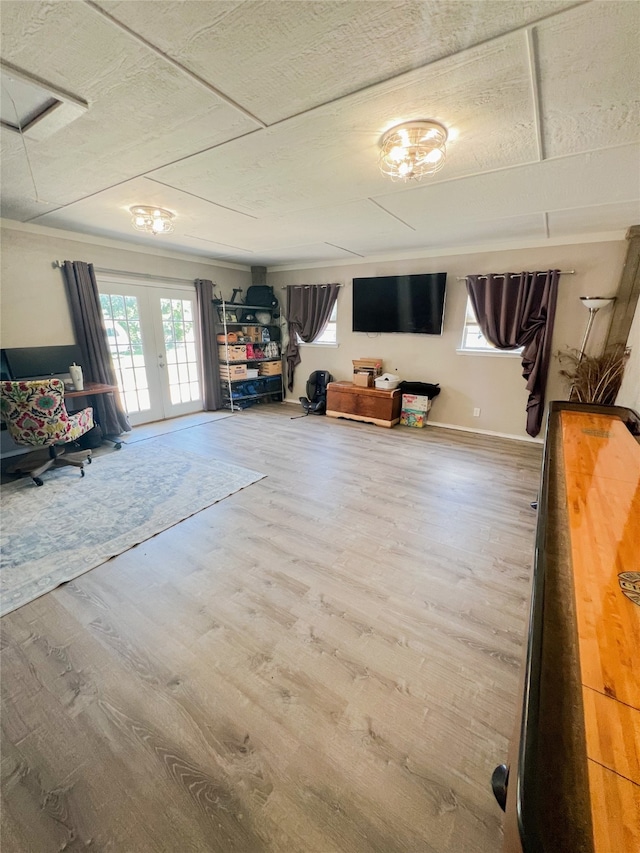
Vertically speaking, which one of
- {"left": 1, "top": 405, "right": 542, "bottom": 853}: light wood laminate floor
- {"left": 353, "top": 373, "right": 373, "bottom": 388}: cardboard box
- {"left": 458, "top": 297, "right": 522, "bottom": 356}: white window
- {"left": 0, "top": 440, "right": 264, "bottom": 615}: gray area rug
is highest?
{"left": 458, "top": 297, "right": 522, "bottom": 356}: white window

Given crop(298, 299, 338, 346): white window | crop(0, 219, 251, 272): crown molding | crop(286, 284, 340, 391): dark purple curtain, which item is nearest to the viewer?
crop(0, 219, 251, 272): crown molding

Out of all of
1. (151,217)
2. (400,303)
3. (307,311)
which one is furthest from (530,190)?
(307,311)

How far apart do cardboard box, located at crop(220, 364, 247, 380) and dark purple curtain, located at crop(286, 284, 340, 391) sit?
0.90 meters

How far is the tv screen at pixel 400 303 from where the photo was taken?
4531 millimetres

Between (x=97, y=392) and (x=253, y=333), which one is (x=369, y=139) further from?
(x=253, y=333)

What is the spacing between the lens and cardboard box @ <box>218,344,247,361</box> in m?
5.50

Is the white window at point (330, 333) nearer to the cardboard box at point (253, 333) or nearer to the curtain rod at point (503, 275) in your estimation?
the cardboard box at point (253, 333)

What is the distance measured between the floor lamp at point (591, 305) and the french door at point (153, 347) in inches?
202

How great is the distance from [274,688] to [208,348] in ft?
16.3

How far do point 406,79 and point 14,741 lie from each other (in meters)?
2.86

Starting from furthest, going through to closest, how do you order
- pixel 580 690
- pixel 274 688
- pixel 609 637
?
pixel 274 688
pixel 609 637
pixel 580 690

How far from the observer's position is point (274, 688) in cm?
139

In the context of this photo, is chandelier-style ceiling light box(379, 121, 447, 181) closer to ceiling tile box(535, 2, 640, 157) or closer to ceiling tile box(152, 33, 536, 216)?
ceiling tile box(152, 33, 536, 216)

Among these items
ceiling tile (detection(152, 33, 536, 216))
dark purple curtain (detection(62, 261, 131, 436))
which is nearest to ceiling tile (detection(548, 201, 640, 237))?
ceiling tile (detection(152, 33, 536, 216))
